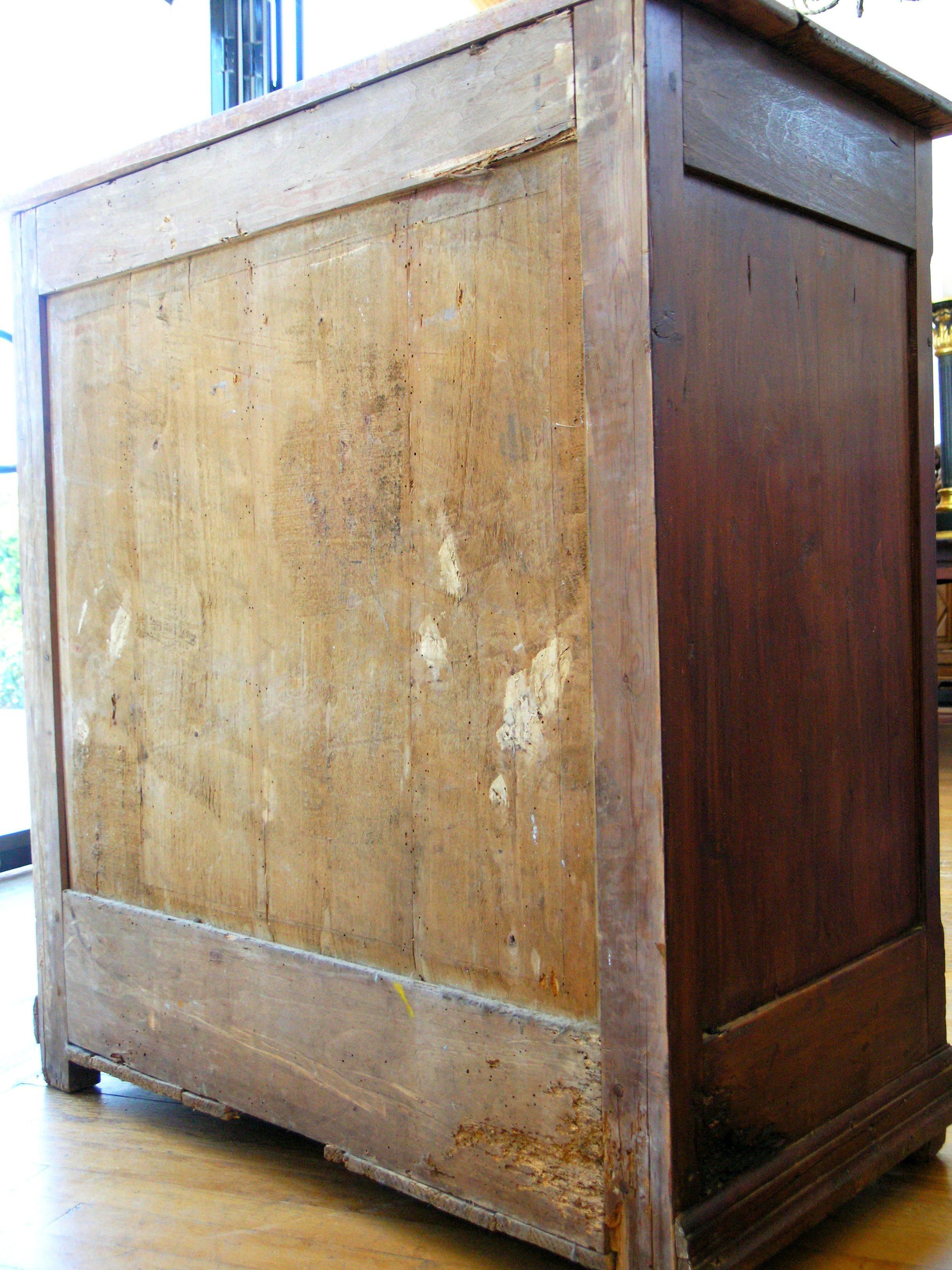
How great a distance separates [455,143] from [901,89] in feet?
1.92

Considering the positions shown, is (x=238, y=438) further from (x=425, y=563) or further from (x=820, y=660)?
(x=820, y=660)

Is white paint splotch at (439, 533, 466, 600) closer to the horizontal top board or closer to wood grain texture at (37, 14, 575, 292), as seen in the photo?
wood grain texture at (37, 14, 575, 292)

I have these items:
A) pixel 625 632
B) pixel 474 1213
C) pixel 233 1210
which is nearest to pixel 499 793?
pixel 625 632

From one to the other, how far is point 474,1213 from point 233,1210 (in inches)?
13.2

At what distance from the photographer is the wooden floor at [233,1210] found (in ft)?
4.33

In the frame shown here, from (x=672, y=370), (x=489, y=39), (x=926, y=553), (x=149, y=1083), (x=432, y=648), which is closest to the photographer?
(x=672, y=370)

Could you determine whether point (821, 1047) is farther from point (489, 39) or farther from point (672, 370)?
point (489, 39)

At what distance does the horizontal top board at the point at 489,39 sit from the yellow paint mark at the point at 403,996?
1.10 metres

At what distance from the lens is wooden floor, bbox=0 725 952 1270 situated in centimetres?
132

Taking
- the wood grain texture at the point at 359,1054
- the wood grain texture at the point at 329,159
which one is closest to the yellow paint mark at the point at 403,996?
the wood grain texture at the point at 359,1054

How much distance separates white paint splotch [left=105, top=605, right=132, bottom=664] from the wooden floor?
711 mm

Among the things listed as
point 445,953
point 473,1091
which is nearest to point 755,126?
point 445,953

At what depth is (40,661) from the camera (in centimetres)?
188

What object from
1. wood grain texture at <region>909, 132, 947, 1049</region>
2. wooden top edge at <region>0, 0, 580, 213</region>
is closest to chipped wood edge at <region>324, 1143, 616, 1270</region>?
wood grain texture at <region>909, 132, 947, 1049</region>
